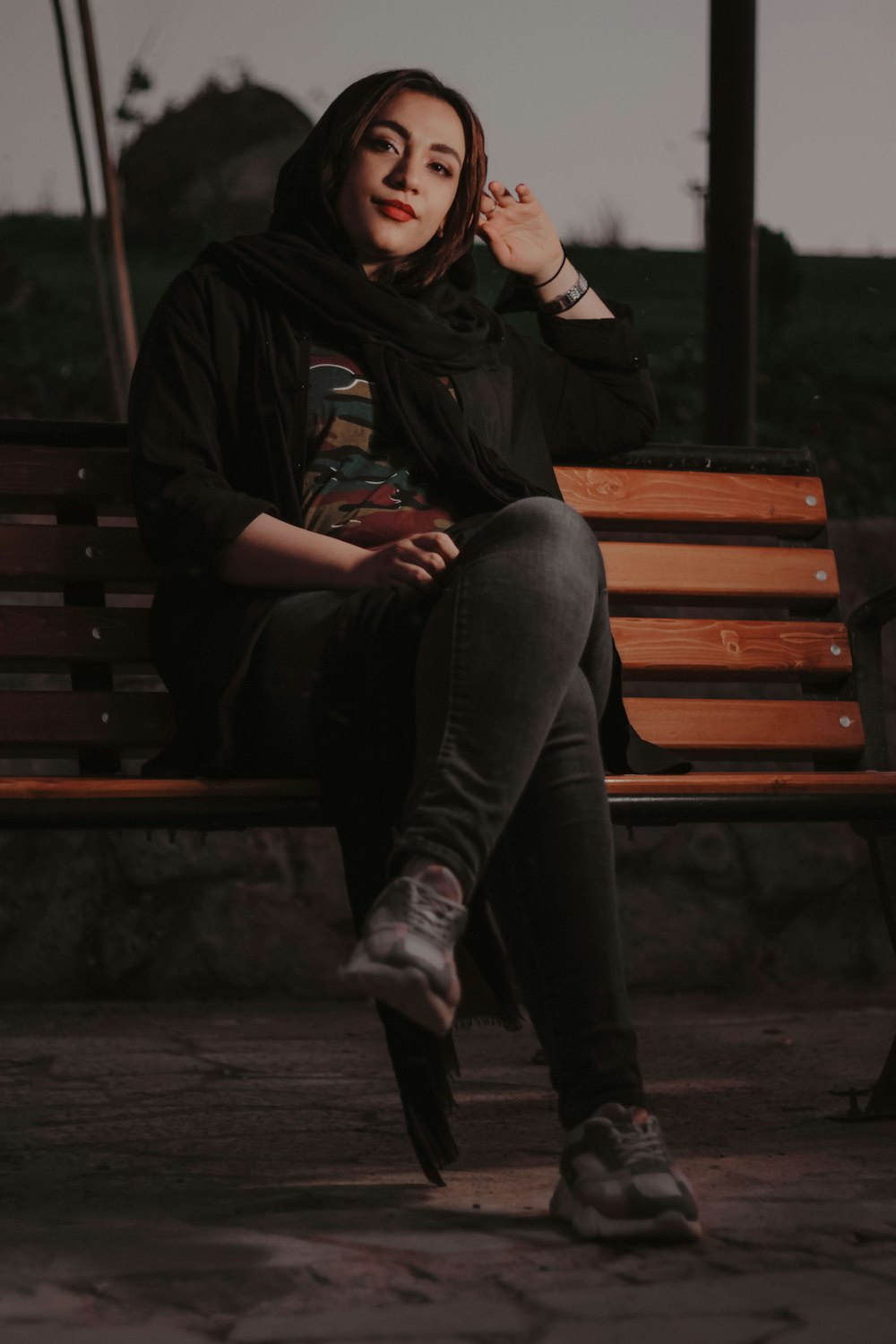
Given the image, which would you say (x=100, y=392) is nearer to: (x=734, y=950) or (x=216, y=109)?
(x=216, y=109)

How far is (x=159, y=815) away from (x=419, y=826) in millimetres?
556

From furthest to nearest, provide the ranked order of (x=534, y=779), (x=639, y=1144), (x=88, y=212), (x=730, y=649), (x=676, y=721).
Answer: (x=88, y=212), (x=730, y=649), (x=676, y=721), (x=534, y=779), (x=639, y=1144)

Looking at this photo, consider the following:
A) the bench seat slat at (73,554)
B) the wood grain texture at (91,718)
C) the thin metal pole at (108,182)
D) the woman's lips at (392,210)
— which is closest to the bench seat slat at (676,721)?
the wood grain texture at (91,718)

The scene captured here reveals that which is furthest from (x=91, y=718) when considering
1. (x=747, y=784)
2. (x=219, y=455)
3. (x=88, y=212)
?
(x=88, y=212)

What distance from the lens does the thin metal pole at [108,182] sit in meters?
4.96

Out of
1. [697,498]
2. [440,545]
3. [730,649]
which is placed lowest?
[730,649]

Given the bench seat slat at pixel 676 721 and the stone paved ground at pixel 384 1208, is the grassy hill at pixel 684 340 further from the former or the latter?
the stone paved ground at pixel 384 1208

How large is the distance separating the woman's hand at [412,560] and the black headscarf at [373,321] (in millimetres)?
368

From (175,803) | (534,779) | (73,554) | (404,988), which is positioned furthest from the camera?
(73,554)

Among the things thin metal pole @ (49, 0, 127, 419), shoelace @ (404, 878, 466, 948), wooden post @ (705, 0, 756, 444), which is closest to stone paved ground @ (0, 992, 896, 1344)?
shoelace @ (404, 878, 466, 948)

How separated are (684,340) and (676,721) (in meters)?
4.49

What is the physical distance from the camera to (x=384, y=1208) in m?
2.07

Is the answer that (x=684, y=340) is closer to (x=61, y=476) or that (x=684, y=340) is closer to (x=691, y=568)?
(x=691, y=568)

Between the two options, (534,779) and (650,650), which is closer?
(534,779)
